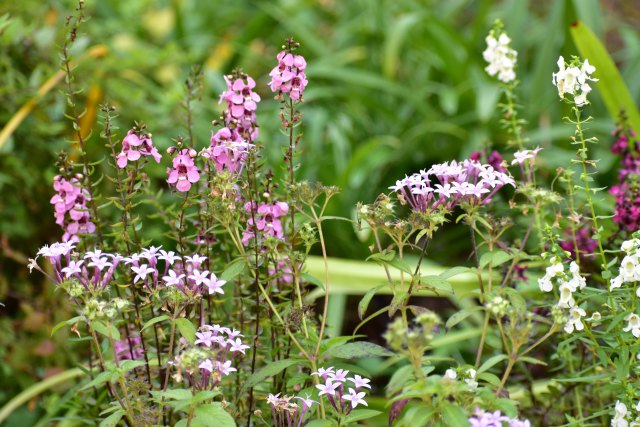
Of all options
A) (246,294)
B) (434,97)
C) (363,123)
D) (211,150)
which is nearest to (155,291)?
(211,150)

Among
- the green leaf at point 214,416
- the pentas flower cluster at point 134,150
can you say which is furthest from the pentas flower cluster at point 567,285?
the pentas flower cluster at point 134,150

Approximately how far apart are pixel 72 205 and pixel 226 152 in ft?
1.08

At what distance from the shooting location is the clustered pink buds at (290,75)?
1.32 m

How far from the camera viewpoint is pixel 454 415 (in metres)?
1.04

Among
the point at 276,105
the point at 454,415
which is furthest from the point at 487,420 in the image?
the point at 276,105

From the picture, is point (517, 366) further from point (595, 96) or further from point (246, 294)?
point (595, 96)

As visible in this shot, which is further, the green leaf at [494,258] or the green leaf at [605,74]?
the green leaf at [605,74]

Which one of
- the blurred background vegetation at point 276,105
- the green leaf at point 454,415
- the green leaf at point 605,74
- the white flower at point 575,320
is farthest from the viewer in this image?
the blurred background vegetation at point 276,105

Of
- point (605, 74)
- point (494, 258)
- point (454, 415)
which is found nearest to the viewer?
point (454, 415)

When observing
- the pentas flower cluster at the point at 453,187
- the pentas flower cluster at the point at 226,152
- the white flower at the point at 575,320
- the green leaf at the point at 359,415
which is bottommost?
the green leaf at the point at 359,415

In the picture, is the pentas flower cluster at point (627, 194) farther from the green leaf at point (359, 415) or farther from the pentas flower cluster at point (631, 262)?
the green leaf at point (359, 415)

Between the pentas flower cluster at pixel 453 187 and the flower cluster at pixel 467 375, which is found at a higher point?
the pentas flower cluster at pixel 453 187

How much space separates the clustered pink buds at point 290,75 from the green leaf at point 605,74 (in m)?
1.10

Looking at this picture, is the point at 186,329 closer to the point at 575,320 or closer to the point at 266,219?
the point at 266,219
